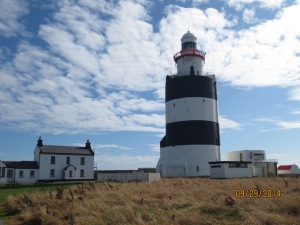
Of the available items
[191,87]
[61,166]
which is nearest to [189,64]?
[191,87]

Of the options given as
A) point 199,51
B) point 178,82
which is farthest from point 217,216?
point 199,51

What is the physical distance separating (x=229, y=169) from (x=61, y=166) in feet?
87.5

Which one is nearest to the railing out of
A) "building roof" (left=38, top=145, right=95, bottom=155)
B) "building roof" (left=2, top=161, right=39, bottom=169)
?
"building roof" (left=38, top=145, right=95, bottom=155)

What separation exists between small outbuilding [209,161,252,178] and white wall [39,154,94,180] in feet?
71.4

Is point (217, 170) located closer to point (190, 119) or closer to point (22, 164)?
point (190, 119)

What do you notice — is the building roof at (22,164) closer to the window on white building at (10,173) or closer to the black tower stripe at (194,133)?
the window on white building at (10,173)

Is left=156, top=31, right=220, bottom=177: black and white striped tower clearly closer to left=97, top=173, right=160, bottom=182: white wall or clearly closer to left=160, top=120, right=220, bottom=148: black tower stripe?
left=160, top=120, right=220, bottom=148: black tower stripe

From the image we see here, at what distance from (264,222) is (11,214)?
37.8 ft

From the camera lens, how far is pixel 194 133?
42.3m

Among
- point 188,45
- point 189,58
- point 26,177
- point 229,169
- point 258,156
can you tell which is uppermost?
point 188,45

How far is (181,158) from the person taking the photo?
4272cm

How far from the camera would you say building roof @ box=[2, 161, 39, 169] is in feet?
160

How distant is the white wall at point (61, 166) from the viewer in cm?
4941

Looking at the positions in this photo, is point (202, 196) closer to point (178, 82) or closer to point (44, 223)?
point (44, 223)
